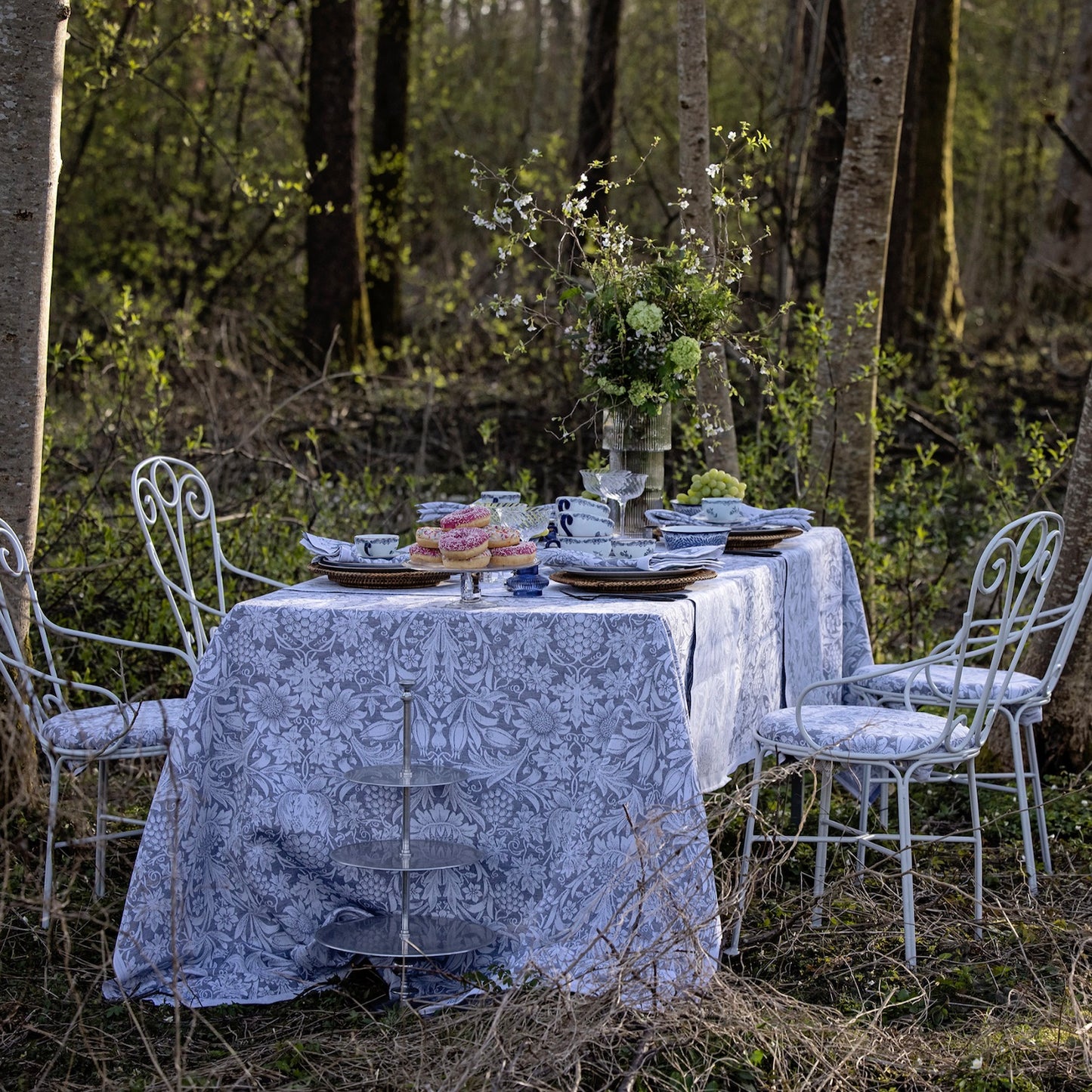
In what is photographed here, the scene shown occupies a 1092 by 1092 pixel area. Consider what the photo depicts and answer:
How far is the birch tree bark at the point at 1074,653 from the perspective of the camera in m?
4.87

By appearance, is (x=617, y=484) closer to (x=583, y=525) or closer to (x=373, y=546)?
(x=583, y=525)

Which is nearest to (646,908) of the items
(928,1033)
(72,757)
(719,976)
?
(719,976)

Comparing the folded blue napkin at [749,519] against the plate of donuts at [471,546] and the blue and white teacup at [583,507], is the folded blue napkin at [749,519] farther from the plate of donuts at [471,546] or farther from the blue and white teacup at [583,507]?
the plate of donuts at [471,546]

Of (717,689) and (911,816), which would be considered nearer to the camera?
(717,689)

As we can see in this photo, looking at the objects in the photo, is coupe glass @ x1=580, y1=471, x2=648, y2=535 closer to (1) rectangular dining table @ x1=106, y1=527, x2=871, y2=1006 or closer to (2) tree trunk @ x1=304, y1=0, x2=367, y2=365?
(1) rectangular dining table @ x1=106, y1=527, x2=871, y2=1006

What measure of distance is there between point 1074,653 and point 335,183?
7561mm

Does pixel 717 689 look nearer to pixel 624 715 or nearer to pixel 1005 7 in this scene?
pixel 624 715

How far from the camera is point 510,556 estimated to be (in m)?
3.23

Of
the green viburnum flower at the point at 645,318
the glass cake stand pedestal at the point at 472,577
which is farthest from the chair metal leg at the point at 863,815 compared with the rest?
the green viburnum flower at the point at 645,318

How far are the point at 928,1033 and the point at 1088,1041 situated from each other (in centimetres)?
35

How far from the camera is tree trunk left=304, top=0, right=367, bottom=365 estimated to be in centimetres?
1075

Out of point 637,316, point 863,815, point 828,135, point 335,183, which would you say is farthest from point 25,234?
point 828,135

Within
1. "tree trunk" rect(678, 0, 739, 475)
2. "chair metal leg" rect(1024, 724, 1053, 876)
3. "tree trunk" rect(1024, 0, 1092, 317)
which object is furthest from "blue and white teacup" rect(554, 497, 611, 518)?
"tree trunk" rect(1024, 0, 1092, 317)

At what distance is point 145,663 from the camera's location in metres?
5.82
